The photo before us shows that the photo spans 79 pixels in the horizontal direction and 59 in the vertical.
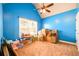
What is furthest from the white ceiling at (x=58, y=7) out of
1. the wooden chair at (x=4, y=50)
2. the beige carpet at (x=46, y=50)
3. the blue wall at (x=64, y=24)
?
the wooden chair at (x=4, y=50)

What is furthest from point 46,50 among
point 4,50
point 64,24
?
point 4,50

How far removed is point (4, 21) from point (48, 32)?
0.70 metres

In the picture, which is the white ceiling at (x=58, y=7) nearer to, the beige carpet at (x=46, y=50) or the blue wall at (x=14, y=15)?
the blue wall at (x=14, y=15)

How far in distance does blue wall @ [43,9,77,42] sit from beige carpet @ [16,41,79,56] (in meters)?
0.15

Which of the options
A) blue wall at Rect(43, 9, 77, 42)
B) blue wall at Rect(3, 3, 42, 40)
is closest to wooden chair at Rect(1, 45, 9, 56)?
blue wall at Rect(3, 3, 42, 40)

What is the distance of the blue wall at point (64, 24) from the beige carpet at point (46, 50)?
0.15 metres

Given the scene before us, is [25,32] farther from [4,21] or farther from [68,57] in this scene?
[68,57]

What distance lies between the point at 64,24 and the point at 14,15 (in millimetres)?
783

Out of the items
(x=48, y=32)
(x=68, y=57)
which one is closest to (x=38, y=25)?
(x=48, y=32)

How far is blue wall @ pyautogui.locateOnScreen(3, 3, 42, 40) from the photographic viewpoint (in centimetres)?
213

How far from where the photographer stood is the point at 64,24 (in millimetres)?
2131

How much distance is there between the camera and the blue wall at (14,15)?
83.7 inches

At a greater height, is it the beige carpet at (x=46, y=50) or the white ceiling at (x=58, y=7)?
the white ceiling at (x=58, y=7)

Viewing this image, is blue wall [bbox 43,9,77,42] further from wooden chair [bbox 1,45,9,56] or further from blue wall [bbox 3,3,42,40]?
wooden chair [bbox 1,45,9,56]
